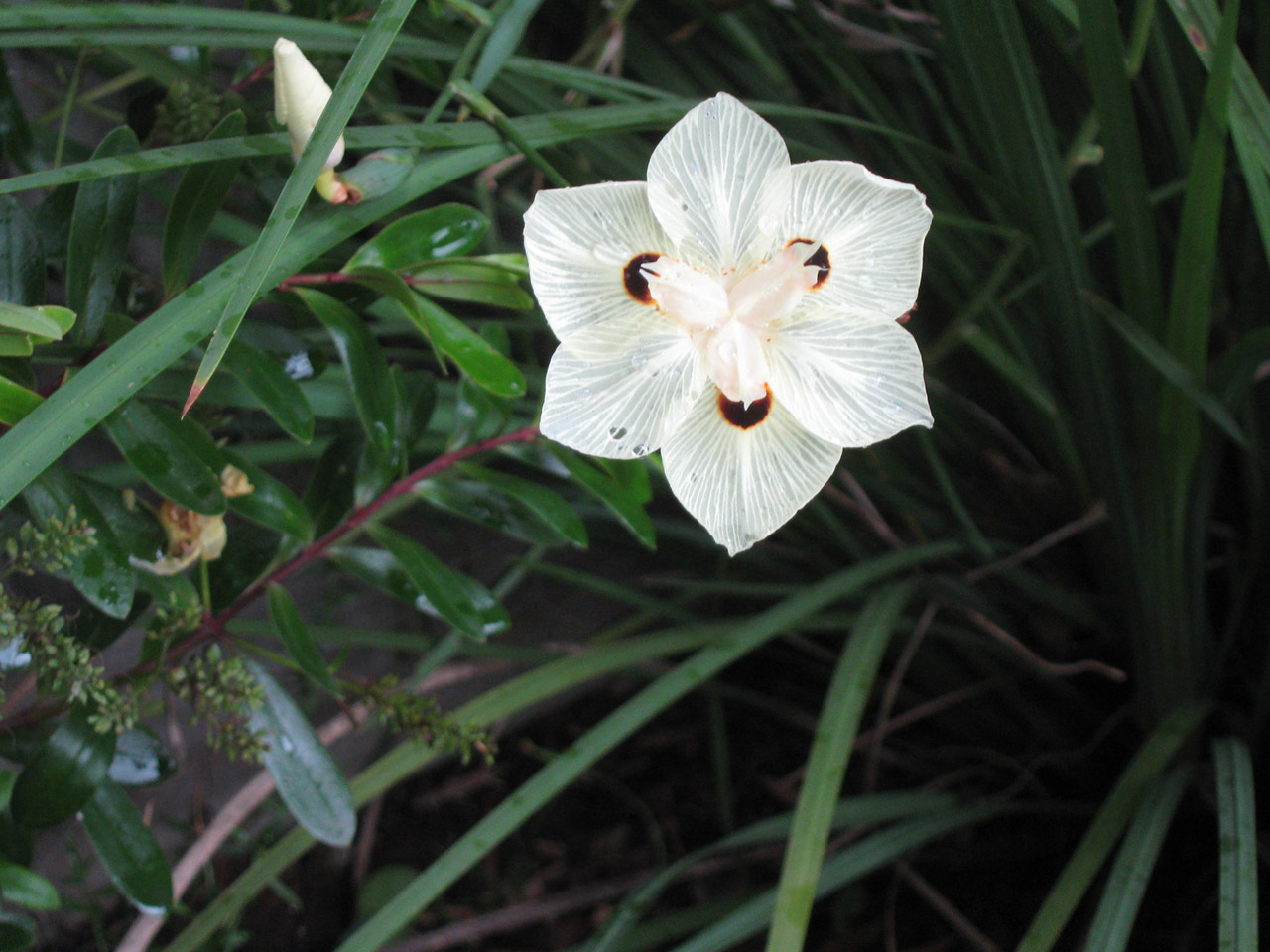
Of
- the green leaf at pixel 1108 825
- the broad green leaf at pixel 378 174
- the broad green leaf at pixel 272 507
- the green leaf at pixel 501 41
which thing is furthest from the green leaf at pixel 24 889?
the green leaf at pixel 1108 825

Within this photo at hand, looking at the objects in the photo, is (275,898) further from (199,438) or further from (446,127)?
(446,127)

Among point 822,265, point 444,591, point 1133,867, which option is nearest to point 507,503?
point 444,591

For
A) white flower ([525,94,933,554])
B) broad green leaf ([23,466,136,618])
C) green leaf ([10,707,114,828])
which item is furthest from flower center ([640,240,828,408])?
green leaf ([10,707,114,828])

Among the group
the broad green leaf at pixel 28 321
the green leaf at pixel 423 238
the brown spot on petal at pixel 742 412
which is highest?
the broad green leaf at pixel 28 321

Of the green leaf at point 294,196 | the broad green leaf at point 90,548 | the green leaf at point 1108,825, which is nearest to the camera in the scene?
the green leaf at point 294,196

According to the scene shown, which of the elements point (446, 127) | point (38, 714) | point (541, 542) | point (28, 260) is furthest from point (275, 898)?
point (446, 127)

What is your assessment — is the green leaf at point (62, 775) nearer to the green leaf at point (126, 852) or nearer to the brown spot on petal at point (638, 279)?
the green leaf at point (126, 852)
